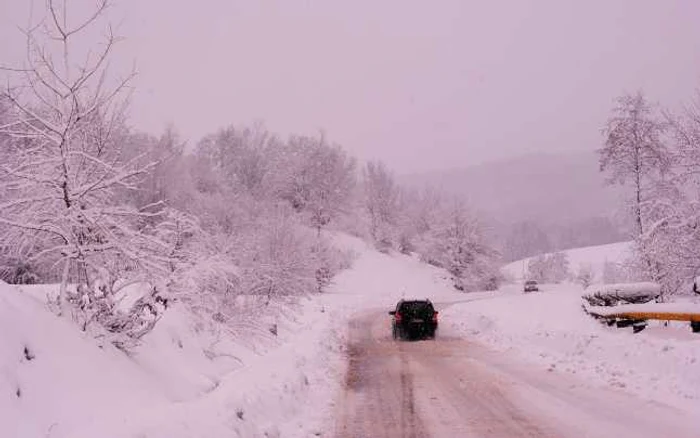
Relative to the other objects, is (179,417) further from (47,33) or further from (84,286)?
(47,33)

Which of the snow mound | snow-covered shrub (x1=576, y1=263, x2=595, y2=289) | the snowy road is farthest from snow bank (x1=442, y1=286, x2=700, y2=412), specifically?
snow-covered shrub (x1=576, y1=263, x2=595, y2=289)

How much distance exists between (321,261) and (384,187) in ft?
137

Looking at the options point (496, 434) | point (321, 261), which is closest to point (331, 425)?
point (496, 434)

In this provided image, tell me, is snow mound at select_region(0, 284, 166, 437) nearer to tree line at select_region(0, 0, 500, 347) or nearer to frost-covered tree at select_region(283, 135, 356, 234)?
tree line at select_region(0, 0, 500, 347)

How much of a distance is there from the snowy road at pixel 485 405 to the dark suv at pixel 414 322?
284 inches

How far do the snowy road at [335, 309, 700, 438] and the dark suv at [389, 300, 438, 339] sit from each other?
7225 millimetres

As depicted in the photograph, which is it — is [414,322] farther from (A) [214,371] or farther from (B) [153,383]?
(B) [153,383]

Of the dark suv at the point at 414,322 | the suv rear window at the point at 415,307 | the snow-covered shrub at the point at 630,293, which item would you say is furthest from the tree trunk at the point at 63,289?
the snow-covered shrub at the point at 630,293

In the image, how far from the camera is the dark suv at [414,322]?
949 inches

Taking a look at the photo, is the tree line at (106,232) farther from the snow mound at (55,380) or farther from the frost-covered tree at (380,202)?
the frost-covered tree at (380,202)

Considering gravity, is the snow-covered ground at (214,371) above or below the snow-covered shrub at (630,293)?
below

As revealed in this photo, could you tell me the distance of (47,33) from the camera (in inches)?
335

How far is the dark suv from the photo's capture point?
24094 mm

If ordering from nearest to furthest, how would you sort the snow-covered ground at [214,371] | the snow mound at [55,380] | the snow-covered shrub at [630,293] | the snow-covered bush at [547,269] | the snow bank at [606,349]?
the snow mound at [55,380], the snow-covered ground at [214,371], the snow bank at [606,349], the snow-covered shrub at [630,293], the snow-covered bush at [547,269]
